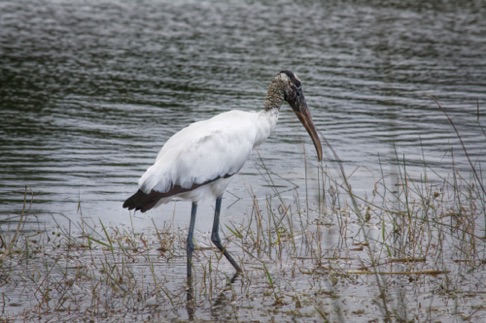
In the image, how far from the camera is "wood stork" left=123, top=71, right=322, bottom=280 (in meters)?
6.49

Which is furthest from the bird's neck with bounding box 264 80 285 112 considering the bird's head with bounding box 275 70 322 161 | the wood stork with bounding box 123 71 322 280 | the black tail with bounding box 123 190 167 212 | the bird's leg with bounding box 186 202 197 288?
the black tail with bounding box 123 190 167 212

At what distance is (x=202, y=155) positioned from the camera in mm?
6586

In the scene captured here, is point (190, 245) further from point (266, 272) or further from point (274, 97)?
point (274, 97)

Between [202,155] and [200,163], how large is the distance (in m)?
0.05

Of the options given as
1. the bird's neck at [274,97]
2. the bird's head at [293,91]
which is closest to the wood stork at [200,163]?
the bird's neck at [274,97]

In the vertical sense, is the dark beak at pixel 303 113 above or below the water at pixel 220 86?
above

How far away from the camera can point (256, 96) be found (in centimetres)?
1415

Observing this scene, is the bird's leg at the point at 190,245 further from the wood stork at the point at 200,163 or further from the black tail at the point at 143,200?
the black tail at the point at 143,200

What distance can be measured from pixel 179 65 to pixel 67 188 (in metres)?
7.76

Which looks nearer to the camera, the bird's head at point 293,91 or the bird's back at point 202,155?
the bird's back at point 202,155

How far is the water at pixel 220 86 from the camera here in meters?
9.65

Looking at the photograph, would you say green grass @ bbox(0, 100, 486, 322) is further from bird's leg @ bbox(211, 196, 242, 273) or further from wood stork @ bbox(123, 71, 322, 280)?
wood stork @ bbox(123, 71, 322, 280)

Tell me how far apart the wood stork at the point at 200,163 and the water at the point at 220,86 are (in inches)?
46.3

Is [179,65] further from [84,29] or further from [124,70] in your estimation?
[84,29]
